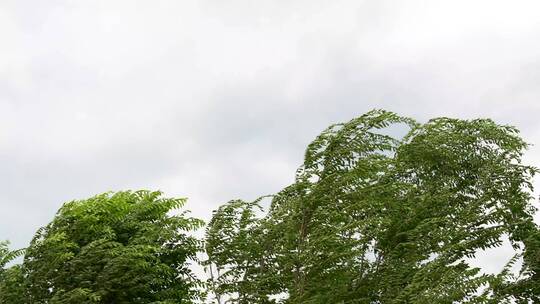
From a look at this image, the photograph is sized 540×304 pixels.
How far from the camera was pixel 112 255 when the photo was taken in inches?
759

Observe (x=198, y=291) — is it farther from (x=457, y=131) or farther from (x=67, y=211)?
(x=457, y=131)

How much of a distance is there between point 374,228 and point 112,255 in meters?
6.39

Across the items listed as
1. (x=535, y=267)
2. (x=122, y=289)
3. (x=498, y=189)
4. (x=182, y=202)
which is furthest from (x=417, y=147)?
(x=122, y=289)

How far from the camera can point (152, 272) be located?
20.4 m

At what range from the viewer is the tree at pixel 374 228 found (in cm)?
1678

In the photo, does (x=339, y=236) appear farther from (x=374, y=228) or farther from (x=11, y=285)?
(x=11, y=285)

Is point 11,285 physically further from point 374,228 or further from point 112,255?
point 374,228

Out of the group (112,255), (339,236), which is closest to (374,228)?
(339,236)

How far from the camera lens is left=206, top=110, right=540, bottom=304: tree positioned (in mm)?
A: 16781

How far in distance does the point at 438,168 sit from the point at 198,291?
7066 mm

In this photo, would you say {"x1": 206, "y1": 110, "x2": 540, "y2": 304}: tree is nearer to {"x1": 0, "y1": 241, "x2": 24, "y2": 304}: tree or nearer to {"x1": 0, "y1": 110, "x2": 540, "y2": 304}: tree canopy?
{"x1": 0, "y1": 110, "x2": 540, "y2": 304}: tree canopy

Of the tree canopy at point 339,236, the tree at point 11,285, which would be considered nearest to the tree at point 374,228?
the tree canopy at point 339,236

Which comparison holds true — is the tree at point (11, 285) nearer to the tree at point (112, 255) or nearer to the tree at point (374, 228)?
the tree at point (112, 255)

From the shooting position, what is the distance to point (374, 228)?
18.0m
